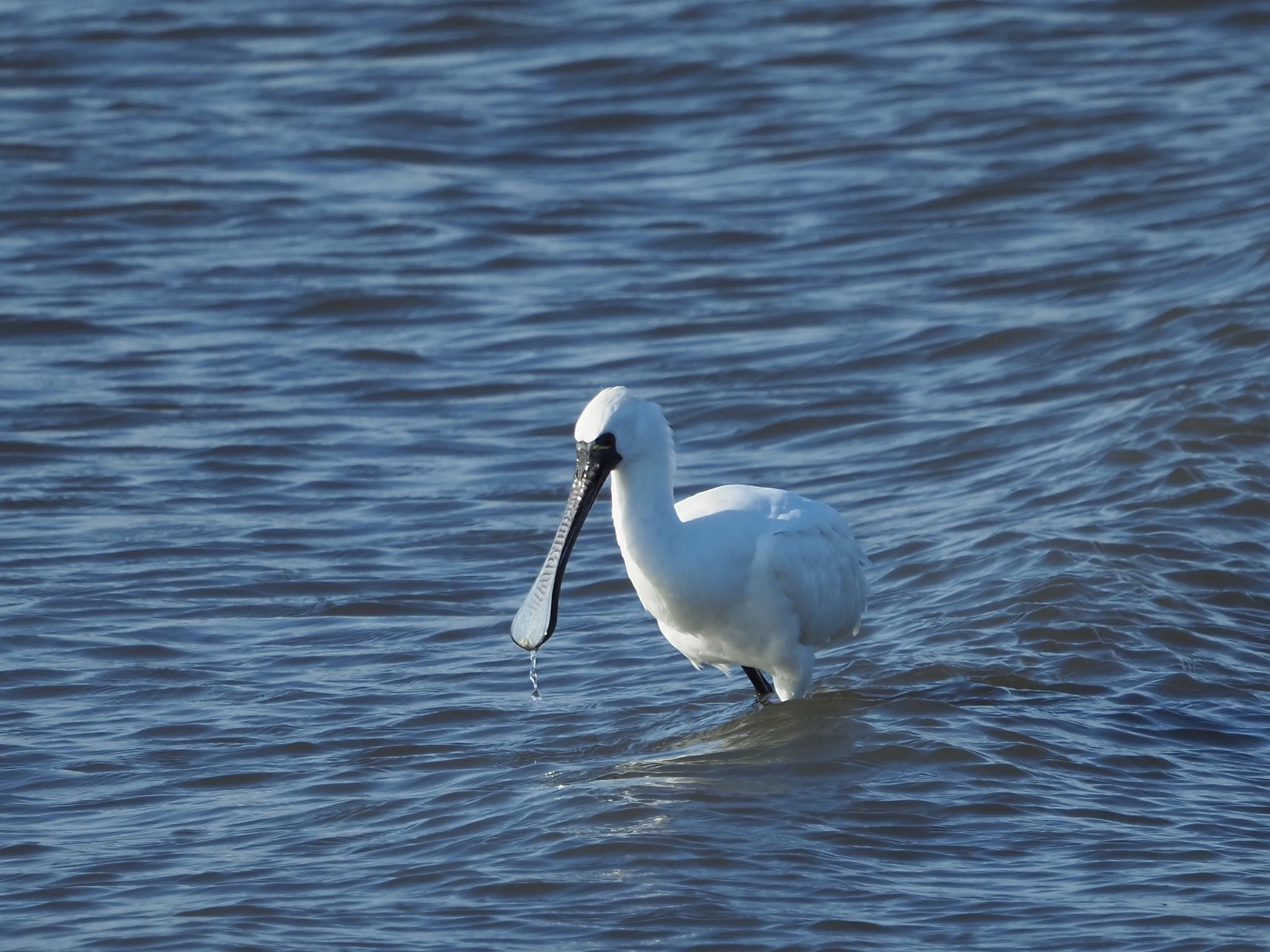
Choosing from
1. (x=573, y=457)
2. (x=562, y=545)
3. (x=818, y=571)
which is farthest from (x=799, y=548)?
(x=573, y=457)

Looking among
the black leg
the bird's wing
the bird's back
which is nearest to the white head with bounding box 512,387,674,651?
the bird's back

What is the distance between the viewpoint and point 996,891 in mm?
6398

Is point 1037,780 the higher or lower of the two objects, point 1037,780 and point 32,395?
the lower

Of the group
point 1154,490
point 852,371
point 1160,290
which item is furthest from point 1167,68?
point 1154,490

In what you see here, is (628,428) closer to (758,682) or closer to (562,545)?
(562,545)

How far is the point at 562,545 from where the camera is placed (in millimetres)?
8102

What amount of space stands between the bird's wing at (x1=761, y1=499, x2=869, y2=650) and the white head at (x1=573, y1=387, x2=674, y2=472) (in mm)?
665

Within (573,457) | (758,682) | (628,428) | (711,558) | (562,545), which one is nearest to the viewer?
(628,428)

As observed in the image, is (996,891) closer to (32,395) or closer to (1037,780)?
(1037,780)

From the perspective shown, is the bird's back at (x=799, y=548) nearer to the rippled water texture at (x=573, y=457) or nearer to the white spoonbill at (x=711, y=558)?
the white spoonbill at (x=711, y=558)

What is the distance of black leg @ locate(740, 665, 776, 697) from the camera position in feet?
28.6

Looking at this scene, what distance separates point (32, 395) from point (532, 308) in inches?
139

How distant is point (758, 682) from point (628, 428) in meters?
1.60

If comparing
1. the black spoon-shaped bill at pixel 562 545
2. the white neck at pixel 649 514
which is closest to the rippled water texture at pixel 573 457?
the black spoon-shaped bill at pixel 562 545
